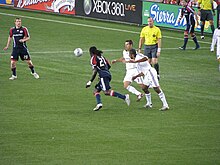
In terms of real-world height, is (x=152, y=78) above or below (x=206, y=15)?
below

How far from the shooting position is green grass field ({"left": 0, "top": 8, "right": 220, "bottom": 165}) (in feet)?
64.5

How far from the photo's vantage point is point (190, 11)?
3900cm

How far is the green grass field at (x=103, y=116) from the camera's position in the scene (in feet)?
64.5

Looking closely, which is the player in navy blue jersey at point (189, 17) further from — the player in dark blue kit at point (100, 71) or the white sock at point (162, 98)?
the player in dark blue kit at point (100, 71)

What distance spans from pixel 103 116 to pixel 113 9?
23.6m

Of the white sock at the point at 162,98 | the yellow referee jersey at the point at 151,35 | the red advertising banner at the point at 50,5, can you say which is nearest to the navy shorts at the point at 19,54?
the yellow referee jersey at the point at 151,35

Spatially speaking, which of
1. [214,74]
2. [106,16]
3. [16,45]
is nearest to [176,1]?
[106,16]

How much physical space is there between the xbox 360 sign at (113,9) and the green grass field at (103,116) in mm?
7175

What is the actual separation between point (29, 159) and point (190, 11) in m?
21.5

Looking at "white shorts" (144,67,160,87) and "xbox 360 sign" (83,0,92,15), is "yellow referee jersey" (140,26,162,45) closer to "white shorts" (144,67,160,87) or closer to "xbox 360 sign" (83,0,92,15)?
"white shorts" (144,67,160,87)

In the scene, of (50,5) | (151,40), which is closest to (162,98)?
(151,40)

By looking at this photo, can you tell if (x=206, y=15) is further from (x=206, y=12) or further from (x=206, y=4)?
(x=206, y=4)

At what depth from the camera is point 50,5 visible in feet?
170

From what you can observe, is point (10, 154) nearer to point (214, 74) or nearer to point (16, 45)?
point (16, 45)
